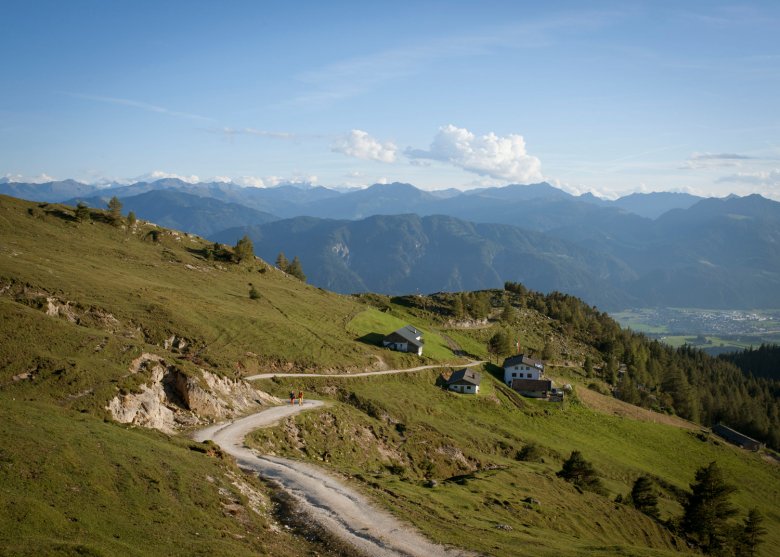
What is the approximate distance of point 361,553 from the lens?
29.9 metres

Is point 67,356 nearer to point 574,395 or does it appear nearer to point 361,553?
point 361,553

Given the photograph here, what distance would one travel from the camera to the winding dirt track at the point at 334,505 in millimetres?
31344

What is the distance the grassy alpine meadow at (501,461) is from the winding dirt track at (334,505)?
5.55 feet

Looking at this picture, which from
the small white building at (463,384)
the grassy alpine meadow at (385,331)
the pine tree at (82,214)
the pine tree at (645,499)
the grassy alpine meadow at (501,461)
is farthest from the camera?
the pine tree at (82,214)

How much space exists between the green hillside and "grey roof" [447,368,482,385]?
3577mm

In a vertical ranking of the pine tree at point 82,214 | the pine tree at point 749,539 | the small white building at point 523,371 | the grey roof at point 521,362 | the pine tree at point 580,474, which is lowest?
the pine tree at point 749,539

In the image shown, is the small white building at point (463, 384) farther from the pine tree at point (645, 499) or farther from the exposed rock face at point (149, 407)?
the exposed rock face at point (149, 407)

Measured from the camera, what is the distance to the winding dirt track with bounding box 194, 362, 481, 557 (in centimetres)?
3134

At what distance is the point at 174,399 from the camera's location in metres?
52.9

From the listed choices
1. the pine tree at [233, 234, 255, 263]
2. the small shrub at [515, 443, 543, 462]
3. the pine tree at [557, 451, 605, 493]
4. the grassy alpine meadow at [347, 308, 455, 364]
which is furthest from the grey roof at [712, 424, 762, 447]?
the pine tree at [233, 234, 255, 263]

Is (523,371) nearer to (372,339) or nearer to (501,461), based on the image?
(372,339)

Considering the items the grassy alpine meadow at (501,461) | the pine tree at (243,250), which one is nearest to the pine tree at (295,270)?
the pine tree at (243,250)

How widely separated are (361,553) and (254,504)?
344 inches

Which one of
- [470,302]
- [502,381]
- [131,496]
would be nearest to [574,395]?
[502,381]
